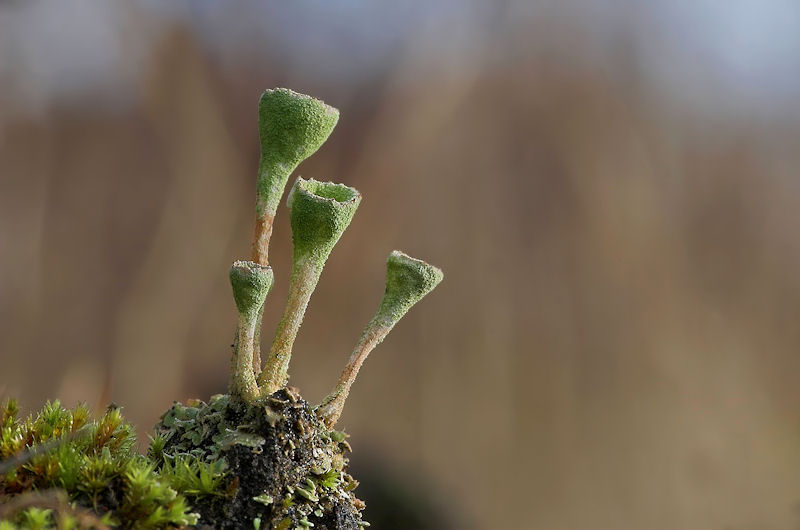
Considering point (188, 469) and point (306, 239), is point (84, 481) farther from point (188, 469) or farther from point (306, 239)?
point (306, 239)

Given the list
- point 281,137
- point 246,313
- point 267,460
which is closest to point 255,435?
point 267,460

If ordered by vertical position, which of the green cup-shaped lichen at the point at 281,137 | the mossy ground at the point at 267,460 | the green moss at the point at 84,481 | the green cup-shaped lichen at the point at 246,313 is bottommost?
the green moss at the point at 84,481

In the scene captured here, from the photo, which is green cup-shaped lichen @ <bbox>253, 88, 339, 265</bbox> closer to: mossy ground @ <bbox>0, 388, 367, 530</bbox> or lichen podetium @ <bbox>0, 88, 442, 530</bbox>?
lichen podetium @ <bbox>0, 88, 442, 530</bbox>

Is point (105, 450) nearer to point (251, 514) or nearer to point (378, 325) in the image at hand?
point (251, 514)

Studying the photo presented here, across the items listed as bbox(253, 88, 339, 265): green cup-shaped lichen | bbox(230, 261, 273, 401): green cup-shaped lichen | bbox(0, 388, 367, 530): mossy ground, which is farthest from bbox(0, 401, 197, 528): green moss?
bbox(253, 88, 339, 265): green cup-shaped lichen

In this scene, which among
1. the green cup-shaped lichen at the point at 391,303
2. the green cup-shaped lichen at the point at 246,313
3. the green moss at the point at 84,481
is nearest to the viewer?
the green moss at the point at 84,481

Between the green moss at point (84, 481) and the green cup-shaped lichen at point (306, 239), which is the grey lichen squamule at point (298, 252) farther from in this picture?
the green moss at point (84, 481)

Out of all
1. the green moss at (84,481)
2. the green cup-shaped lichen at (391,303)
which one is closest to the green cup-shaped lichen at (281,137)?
the green cup-shaped lichen at (391,303)
